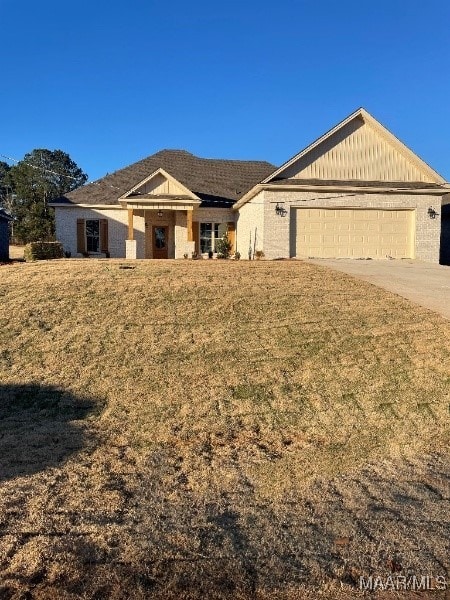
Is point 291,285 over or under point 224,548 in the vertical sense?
over

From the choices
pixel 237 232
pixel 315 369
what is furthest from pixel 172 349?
pixel 237 232

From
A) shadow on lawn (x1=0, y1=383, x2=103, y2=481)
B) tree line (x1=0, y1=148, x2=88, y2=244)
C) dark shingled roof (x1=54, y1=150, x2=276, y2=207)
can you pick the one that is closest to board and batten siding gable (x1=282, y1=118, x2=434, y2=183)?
dark shingled roof (x1=54, y1=150, x2=276, y2=207)

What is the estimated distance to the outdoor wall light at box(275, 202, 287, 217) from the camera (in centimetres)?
1861

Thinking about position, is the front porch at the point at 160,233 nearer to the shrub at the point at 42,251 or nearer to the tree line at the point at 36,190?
the shrub at the point at 42,251

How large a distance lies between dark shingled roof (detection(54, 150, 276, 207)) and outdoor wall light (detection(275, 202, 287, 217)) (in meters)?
4.43

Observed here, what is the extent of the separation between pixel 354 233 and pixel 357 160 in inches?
117

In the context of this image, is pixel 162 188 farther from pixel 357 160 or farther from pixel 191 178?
pixel 357 160

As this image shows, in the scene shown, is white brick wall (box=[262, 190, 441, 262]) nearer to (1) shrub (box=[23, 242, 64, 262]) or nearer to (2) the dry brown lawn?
(2) the dry brown lawn

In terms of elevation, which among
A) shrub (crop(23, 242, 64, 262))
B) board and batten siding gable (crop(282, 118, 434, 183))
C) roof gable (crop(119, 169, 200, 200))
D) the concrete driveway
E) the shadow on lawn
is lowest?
the shadow on lawn

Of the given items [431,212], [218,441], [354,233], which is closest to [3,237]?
[354,233]

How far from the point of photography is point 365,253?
19.2m

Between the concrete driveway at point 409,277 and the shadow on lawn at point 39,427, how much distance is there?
7195 mm

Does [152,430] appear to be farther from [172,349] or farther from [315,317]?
[315,317]

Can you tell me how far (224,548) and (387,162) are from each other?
1883 cm
